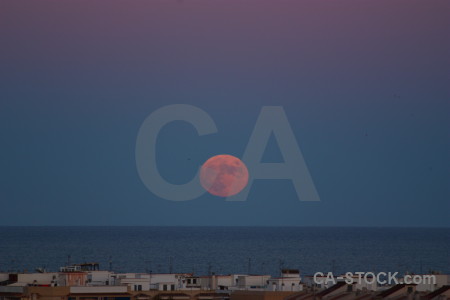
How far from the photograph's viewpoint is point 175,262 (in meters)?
136

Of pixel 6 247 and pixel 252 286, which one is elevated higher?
pixel 6 247

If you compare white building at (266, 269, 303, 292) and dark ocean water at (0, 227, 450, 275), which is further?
dark ocean water at (0, 227, 450, 275)

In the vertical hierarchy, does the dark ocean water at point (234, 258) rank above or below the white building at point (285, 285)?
above

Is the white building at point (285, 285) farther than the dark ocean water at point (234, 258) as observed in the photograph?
No

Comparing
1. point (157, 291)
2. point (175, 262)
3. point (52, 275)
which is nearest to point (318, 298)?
point (157, 291)

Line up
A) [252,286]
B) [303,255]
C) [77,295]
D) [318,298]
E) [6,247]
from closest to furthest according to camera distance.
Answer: [318,298] → [77,295] → [252,286] → [303,255] → [6,247]

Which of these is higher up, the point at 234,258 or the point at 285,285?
the point at 234,258

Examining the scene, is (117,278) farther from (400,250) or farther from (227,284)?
(400,250)

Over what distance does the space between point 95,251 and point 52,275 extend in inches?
3896

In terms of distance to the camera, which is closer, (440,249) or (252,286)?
(252,286)


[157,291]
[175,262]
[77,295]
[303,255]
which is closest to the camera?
[77,295]

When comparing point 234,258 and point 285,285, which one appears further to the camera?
point 234,258

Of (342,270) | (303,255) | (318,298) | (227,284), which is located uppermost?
(303,255)

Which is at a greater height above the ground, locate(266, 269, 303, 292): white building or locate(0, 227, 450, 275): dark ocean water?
locate(0, 227, 450, 275): dark ocean water
